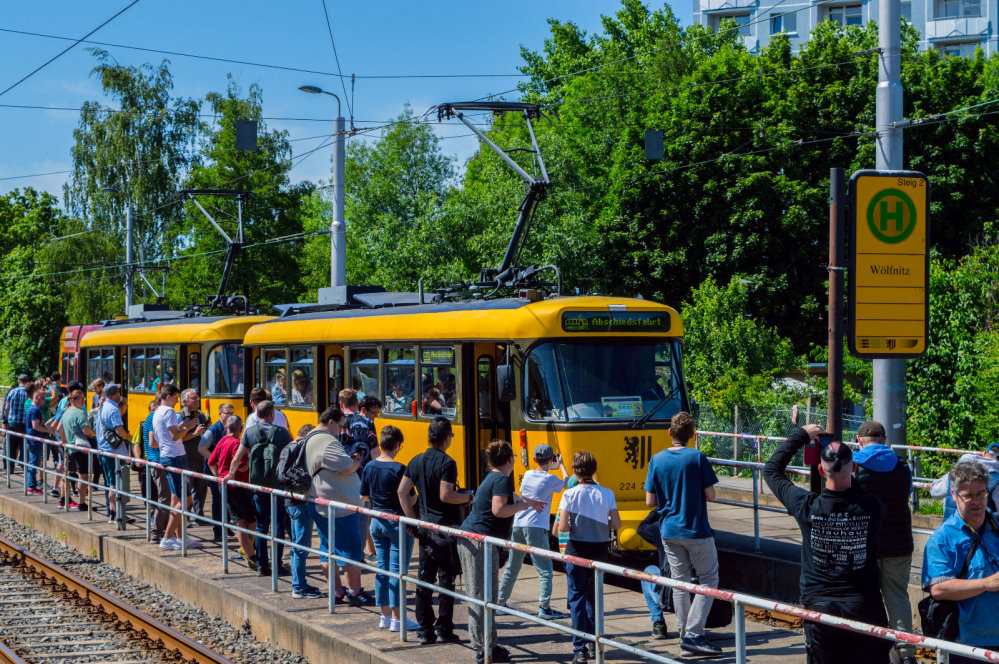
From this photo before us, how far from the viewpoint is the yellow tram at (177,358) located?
19766 millimetres

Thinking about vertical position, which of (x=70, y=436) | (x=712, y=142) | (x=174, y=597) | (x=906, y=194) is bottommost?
(x=174, y=597)

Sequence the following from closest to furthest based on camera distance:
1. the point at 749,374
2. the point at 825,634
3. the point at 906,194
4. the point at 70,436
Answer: the point at 825,634 → the point at 906,194 → the point at 70,436 → the point at 749,374

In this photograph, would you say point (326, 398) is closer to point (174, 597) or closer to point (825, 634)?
point (174, 597)

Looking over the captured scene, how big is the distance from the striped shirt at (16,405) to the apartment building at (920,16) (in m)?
43.0

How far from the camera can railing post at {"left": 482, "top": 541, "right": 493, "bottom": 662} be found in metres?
7.31

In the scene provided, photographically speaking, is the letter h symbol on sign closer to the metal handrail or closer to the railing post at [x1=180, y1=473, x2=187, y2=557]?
the metal handrail

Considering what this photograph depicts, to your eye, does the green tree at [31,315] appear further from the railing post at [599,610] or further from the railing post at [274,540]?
the railing post at [599,610]

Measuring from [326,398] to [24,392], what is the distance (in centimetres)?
585

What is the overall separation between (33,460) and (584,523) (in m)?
12.7

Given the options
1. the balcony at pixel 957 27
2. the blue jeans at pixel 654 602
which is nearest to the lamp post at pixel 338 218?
the blue jeans at pixel 654 602

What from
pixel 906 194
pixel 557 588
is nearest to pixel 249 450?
pixel 557 588

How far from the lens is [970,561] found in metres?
5.07

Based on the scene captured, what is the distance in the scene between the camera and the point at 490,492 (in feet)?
26.2

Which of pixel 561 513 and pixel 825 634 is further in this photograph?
pixel 561 513
